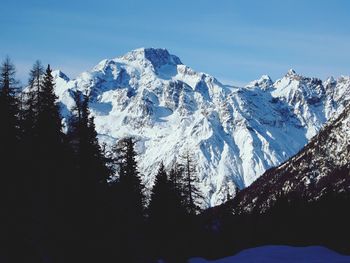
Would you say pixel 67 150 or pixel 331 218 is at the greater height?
pixel 67 150

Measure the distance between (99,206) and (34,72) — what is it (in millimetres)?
21211

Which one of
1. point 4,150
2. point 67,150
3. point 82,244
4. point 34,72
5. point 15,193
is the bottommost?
point 82,244

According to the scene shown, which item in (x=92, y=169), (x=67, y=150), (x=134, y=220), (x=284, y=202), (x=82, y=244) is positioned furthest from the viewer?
(x=284, y=202)

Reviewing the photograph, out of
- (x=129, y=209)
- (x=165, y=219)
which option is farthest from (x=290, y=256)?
→ (x=165, y=219)

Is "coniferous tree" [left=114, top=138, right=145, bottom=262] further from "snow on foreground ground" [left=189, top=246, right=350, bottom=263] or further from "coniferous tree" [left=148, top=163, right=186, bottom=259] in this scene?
"snow on foreground ground" [left=189, top=246, right=350, bottom=263]

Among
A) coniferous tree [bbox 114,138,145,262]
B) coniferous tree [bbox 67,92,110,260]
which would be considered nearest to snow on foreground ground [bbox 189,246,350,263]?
coniferous tree [bbox 67,92,110,260]

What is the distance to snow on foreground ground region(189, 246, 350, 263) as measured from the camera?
87.5ft

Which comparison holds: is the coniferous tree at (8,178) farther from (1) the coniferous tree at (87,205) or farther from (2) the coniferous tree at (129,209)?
(2) the coniferous tree at (129,209)

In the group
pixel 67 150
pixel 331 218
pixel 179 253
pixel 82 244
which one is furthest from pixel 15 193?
pixel 331 218

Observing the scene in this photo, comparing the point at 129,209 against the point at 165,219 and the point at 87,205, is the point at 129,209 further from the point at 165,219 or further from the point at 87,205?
the point at 87,205

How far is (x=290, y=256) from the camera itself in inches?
1139

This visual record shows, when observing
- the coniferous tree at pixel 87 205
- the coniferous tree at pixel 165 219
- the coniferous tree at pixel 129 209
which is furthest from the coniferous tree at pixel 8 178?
the coniferous tree at pixel 165 219

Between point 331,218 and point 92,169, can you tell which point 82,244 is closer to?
point 92,169

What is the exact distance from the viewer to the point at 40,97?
48.9 metres
